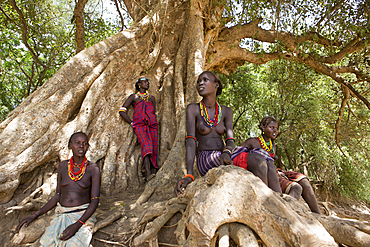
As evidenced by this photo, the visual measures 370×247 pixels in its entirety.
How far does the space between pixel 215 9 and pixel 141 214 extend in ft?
17.5

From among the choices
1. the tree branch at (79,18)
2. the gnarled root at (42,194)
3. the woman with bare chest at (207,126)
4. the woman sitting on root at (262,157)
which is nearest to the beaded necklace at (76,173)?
the gnarled root at (42,194)

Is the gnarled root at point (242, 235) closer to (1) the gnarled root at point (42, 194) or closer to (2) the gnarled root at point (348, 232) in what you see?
(2) the gnarled root at point (348, 232)

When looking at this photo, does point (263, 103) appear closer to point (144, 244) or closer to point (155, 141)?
point (155, 141)

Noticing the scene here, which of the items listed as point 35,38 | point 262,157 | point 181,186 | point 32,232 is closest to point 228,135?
point 262,157

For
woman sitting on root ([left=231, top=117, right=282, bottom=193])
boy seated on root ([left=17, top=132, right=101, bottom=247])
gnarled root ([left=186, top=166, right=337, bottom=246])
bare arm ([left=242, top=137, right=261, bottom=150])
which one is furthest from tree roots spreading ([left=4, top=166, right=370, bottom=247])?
bare arm ([left=242, top=137, right=261, bottom=150])

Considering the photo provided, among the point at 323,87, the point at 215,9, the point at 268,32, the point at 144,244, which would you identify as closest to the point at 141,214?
the point at 144,244

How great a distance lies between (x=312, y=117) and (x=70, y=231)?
356 inches

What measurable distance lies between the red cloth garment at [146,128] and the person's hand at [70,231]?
1.66 m

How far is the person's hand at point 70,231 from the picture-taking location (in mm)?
2459

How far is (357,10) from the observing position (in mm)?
6512

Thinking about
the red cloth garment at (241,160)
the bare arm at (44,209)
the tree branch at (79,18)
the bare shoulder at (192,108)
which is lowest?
the bare arm at (44,209)

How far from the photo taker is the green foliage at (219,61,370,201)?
29.5 ft

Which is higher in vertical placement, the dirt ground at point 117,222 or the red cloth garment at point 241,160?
the red cloth garment at point 241,160

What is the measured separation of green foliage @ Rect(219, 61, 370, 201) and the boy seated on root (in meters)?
7.58
